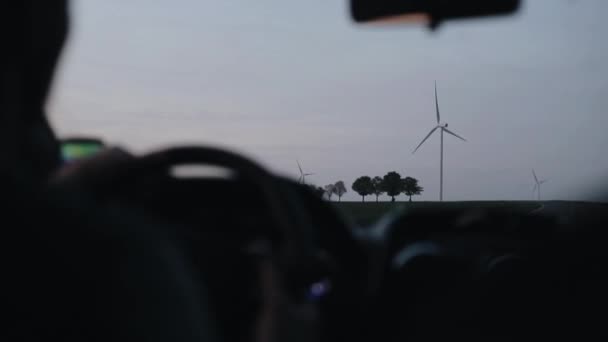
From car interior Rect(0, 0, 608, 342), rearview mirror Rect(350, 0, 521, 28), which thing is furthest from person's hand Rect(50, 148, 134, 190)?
rearview mirror Rect(350, 0, 521, 28)

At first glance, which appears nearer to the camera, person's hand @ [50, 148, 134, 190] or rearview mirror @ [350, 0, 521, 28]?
person's hand @ [50, 148, 134, 190]

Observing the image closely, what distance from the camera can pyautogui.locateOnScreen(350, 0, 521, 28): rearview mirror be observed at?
219 centimetres

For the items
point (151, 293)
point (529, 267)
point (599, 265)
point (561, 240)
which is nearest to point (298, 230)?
point (151, 293)

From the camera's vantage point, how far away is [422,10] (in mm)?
2246

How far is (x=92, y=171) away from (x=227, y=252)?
0.34m

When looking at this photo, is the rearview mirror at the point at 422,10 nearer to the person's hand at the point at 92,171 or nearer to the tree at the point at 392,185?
the person's hand at the point at 92,171

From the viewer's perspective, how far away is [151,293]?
109 cm

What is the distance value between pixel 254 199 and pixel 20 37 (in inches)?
28.4

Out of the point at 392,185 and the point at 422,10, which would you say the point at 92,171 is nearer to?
the point at 422,10

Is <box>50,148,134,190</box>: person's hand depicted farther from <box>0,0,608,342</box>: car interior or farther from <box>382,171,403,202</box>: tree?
<box>382,171,403,202</box>: tree

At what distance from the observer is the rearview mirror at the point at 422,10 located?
219 centimetres

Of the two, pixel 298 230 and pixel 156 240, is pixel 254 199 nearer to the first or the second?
pixel 298 230

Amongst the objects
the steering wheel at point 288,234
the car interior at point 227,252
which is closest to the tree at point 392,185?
the car interior at point 227,252

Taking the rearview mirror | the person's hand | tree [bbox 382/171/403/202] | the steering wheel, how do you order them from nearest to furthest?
the steering wheel, the person's hand, the rearview mirror, tree [bbox 382/171/403/202]
